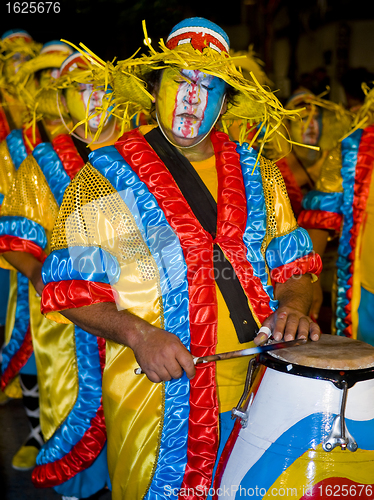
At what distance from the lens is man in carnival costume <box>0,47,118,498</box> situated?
2.51 metres

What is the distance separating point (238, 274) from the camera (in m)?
1.78

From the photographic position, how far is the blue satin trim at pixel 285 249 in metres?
1.91

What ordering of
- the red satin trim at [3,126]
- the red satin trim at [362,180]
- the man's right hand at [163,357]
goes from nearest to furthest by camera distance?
the man's right hand at [163,357] < the red satin trim at [362,180] < the red satin trim at [3,126]

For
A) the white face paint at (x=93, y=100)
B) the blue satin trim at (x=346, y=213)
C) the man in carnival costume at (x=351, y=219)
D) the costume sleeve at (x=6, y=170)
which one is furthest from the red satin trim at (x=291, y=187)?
the costume sleeve at (x=6, y=170)

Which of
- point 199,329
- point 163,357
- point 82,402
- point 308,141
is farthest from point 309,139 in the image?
point 163,357

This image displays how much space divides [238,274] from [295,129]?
3.00 m

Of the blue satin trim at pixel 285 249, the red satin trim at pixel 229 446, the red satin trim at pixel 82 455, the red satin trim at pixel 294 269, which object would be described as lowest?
the red satin trim at pixel 82 455

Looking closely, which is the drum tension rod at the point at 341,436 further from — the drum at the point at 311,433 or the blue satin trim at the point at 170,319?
the blue satin trim at the point at 170,319

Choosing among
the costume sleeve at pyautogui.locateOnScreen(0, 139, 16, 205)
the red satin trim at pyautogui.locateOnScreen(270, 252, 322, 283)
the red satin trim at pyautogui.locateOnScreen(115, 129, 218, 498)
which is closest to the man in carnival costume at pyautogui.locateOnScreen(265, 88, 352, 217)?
the costume sleeve at pyautogui.locateOnScreen(0, 139, 16, 205)

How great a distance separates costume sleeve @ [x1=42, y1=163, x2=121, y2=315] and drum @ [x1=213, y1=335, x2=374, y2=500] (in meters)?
0.57

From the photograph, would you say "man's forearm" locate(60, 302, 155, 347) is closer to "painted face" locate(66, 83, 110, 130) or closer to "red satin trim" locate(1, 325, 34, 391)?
"painted face" locate(66, 83, 110, 130)

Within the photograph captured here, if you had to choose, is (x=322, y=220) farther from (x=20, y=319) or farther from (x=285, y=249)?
(x=20, y=319)

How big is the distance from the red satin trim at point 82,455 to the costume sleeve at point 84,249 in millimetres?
1025

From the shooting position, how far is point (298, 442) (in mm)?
1425
